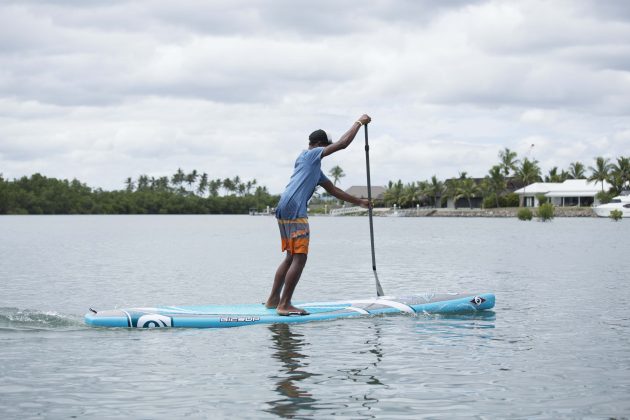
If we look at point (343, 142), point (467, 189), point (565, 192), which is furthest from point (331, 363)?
point (467, 189)

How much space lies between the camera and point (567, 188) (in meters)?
119

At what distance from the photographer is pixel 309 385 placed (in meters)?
8.44

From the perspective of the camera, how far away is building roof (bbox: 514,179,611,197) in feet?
378

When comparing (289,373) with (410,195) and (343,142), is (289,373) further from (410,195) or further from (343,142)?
(410,195)

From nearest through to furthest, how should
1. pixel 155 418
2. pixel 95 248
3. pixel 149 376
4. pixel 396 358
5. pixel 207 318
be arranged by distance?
pixel 155 418 < pixel 149 376 < pixel 396 358 < pixel 207 318 < pixel 95 248

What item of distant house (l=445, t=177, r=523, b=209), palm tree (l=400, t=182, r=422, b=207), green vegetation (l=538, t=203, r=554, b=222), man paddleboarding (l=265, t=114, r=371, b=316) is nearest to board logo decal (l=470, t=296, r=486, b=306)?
man paddleboarding (l=265, t=114, r=371, b=316)

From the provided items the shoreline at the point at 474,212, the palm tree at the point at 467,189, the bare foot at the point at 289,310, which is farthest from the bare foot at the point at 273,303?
the palm tree at the point at 467,189

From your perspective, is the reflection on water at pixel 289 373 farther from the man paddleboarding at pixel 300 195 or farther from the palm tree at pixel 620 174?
the palm tree at pixel 620 174

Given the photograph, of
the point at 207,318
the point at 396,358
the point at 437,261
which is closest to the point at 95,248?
the point at 437,261

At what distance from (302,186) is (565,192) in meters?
112

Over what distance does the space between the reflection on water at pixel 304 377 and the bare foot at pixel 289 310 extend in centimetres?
25

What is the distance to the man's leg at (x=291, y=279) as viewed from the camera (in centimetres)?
1146

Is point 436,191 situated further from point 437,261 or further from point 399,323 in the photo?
point 399,323

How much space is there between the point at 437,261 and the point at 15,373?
937 inches
